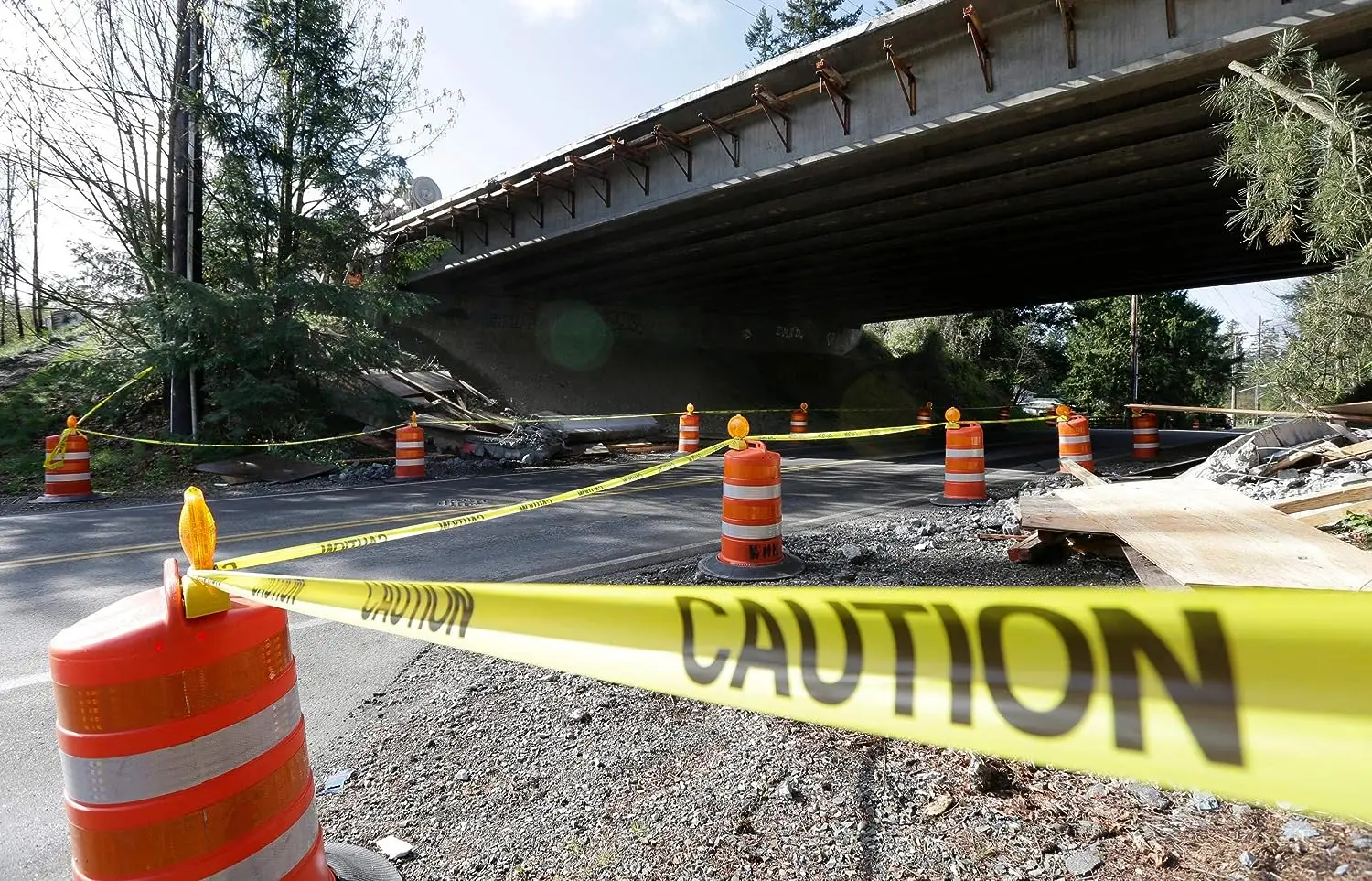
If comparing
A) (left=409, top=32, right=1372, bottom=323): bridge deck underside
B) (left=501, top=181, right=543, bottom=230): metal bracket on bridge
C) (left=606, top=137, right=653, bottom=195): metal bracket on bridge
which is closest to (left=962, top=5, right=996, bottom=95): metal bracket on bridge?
(left=409, top=32, right=1372, bottom=323): bridge deck underside

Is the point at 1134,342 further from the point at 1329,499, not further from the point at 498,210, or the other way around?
the point at 1329,499

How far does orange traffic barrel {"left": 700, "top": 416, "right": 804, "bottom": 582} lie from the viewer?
558 centimetres

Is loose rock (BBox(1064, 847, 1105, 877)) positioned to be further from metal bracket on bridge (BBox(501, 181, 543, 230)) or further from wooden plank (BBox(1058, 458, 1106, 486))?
metal bracket on bridge (BBox(501, 181, 543, 230))

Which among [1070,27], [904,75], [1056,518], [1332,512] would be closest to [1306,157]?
[1332,512]

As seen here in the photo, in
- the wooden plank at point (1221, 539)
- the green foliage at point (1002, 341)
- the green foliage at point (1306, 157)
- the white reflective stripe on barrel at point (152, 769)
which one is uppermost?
the green foliage at point (1002, 341)

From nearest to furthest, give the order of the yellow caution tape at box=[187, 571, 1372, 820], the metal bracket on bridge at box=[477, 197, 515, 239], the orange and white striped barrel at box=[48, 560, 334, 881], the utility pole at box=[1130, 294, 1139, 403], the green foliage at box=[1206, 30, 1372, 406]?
the yellow caution tape at box=[187, 571, 1372, 820] → the orange and white striped barrel at box=[48, 560, 334, 881] → the green foliage at box=[1206, 30, 1372, 406] → the metal bracket on bridge at box=[477, 197, 515, 239] → the utility pole at box=[1130, 294, 1139, 403]

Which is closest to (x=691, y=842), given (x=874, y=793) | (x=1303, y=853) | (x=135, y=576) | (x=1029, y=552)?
(x=874, y=793)

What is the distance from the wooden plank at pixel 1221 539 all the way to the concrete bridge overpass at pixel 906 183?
7458mm

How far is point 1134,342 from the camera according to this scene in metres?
38.5

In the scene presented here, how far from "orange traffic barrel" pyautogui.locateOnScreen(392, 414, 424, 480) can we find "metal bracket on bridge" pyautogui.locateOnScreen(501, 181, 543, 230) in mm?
9019

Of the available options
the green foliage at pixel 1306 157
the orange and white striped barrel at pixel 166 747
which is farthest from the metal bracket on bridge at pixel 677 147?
the orange and white striped barrel at pixel 166 747

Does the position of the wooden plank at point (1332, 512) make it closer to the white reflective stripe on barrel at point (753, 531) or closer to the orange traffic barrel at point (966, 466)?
the white reflective stripe on barrel at point (753, 531)

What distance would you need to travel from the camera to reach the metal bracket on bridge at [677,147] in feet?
50.9

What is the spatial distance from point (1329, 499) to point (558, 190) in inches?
687
